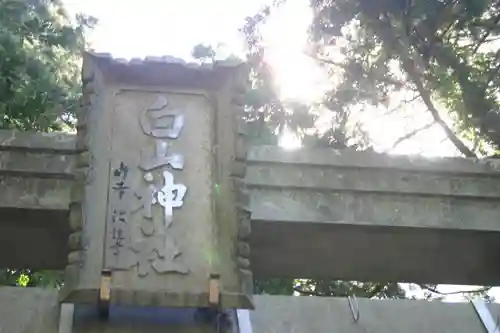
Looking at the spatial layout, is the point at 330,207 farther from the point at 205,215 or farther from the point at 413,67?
the point at 413,67

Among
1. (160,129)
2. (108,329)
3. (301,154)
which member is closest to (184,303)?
(108,329)

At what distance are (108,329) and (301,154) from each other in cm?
119

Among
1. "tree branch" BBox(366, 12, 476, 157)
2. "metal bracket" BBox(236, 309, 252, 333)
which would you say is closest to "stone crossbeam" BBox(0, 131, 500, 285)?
"metal bracket" BBox(236, 309, 252, 333)

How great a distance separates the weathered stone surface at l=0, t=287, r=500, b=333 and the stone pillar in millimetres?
222

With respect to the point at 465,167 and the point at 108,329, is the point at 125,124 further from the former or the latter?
the point at 465,167

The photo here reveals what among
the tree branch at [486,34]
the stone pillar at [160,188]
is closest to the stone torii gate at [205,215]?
the stone pillar at [160,188]

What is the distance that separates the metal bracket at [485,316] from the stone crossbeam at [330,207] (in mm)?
245

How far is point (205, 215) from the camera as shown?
2.98m

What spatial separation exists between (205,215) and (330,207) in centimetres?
67

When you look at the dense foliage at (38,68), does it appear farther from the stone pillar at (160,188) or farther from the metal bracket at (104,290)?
the metal bracket at (104,290)

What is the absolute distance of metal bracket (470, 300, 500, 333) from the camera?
3.31 metres

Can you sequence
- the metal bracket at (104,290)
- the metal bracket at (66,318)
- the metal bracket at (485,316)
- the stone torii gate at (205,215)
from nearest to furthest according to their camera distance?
the metal bracket at (104,290)
the stone torii gate at (205,215)
the metal bracket at (66,318)
the metal bracket at (485,316)

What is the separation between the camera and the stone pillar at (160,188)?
282 cm

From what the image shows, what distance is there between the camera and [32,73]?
15.6ft
